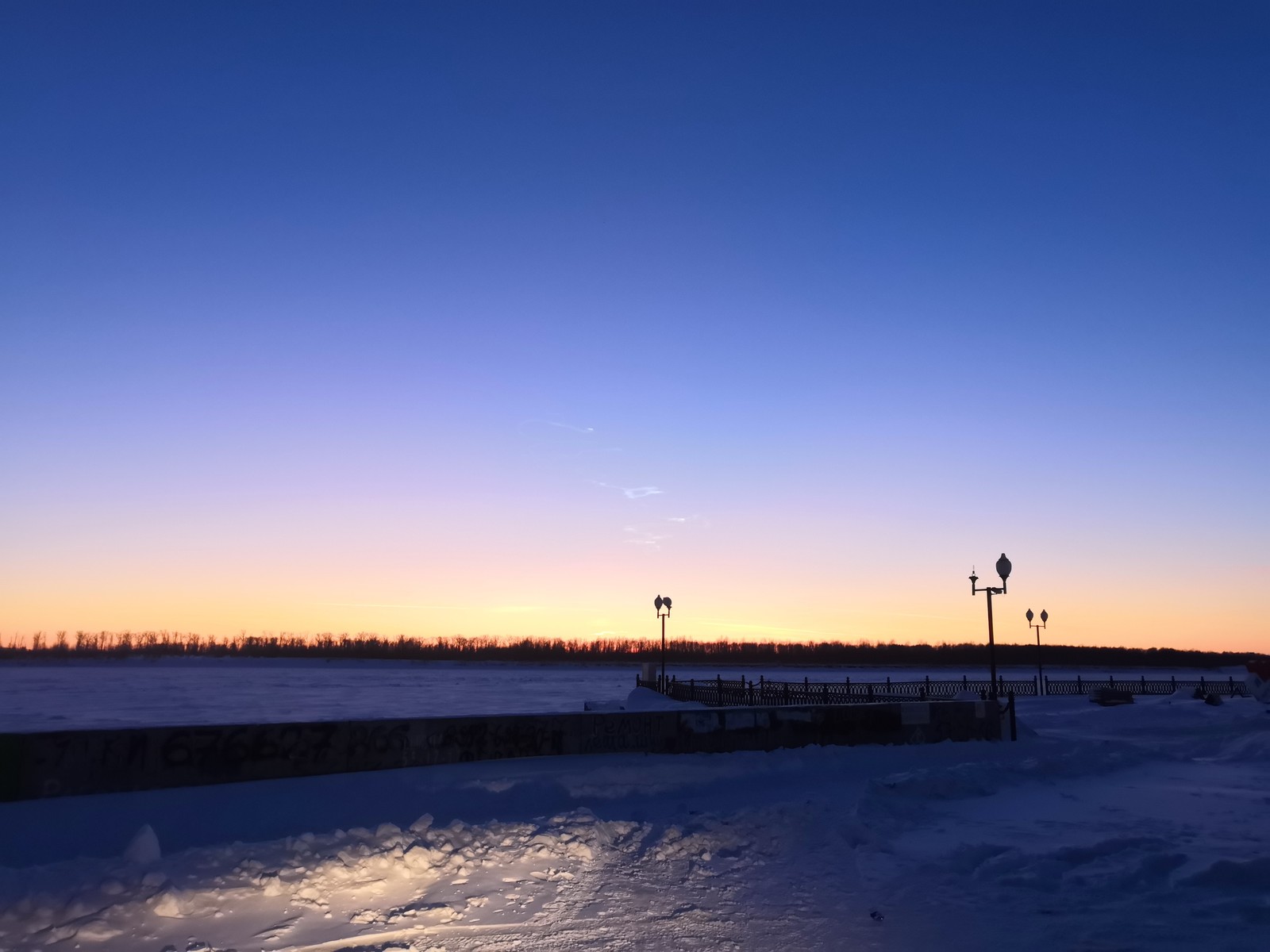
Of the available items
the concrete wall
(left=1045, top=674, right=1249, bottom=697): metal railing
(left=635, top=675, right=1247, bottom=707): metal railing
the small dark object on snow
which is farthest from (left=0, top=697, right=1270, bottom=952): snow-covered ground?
(left=1045, top=674, right=1249, bottom=697): metal railing

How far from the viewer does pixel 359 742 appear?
12.4 m

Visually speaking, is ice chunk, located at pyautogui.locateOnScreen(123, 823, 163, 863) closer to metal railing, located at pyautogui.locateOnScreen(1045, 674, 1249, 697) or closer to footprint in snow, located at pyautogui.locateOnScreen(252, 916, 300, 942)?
footprint in snow, located at pyautogui.locateOnScreen(252, 916, 300, 942)

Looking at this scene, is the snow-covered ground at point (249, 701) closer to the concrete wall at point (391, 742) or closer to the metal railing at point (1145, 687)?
the concrete wall at point (391, 742)

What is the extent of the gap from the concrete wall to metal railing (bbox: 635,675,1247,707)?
9.02m

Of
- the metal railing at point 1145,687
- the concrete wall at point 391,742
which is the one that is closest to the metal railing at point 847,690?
the metal railing at point 1145,687

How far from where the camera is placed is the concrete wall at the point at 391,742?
10227 millimetres

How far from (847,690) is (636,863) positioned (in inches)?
1087

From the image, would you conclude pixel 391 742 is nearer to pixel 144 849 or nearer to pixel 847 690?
pixel 144 849

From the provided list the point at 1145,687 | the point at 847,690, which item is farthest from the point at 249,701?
the point at 1145,687

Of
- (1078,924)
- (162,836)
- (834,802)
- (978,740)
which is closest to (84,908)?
(162,836)

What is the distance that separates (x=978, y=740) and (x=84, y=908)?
17.5 meters

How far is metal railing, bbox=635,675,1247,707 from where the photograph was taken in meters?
32.2

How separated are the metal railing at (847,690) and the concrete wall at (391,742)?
29.6 feet

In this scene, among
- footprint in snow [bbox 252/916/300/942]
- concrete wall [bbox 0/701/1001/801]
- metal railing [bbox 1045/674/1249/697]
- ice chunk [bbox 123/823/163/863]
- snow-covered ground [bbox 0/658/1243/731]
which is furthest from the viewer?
metal railing [bbox 1045/674/1249/697]
